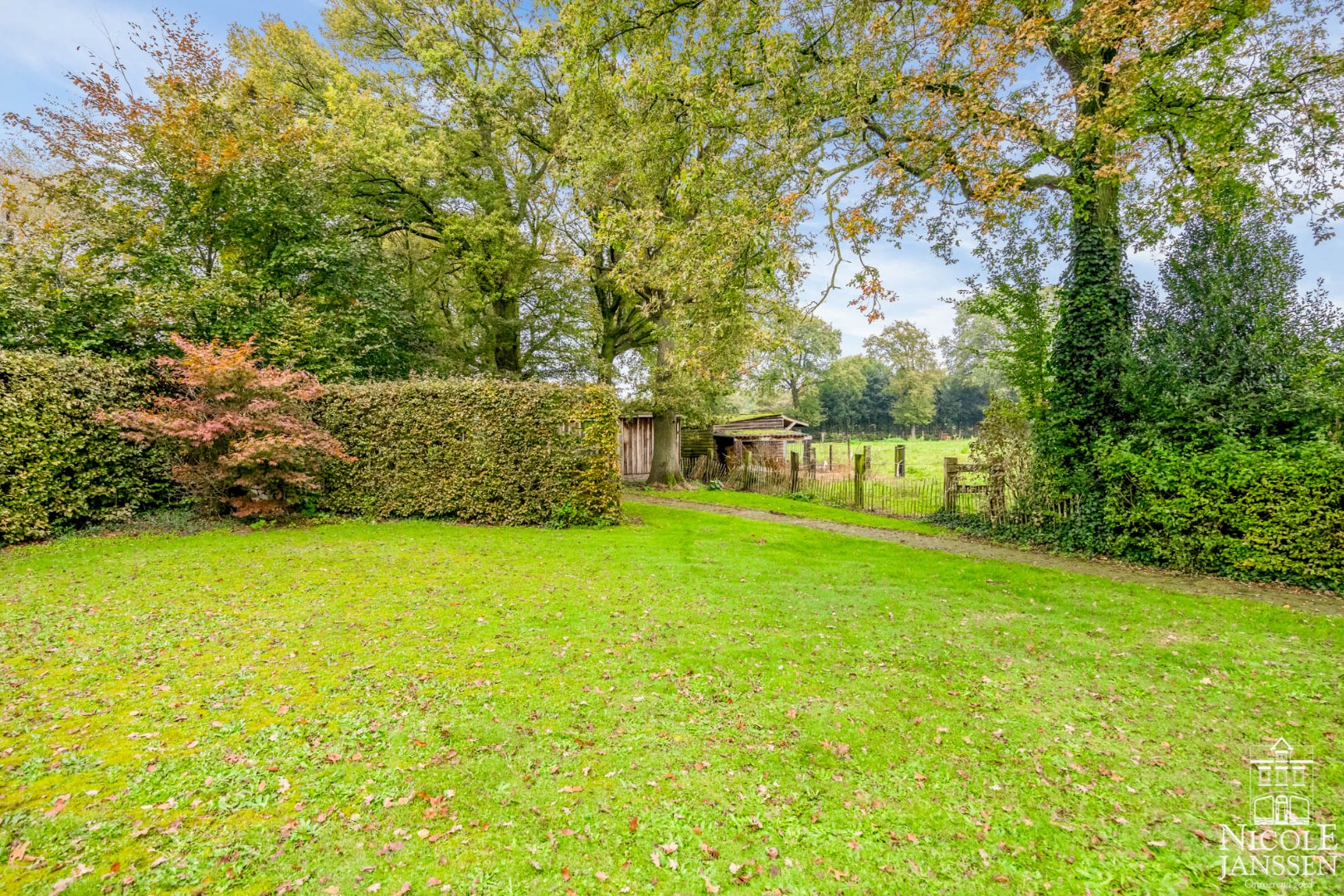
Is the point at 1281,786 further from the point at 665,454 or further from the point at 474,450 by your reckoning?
the point at 665,454

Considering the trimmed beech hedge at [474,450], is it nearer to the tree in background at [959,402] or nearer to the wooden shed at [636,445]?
the wooden shed at [636,445]

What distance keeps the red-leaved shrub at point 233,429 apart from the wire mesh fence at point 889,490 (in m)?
12.8

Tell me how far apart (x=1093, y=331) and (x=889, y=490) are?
627 cm

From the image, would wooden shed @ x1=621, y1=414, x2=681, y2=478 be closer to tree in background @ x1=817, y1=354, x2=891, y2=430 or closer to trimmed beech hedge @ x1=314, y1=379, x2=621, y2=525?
trimmed beech hedge @ x1=314, y1=379, x2=621, y2=525

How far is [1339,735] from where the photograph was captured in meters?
3.65

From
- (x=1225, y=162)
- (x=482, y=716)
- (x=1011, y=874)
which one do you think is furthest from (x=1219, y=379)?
(x=482, y=716)

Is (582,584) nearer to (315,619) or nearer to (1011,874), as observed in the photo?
(315,619)

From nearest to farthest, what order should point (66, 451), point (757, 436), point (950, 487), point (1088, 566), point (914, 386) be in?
point (1088, 566), point (66, 451), point (950, 487), point (757, 436), point (914, 386)

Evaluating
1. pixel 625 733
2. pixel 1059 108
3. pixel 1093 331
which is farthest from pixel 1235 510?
pixel 625 733

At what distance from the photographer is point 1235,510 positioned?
7.68 metres

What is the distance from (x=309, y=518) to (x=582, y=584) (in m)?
7.25

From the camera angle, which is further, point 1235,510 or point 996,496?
point 996,496

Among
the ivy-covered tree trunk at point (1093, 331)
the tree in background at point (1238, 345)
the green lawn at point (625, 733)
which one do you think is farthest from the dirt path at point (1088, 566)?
the tree in background at point (1238, 345)

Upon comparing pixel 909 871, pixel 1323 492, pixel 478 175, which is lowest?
pixel 909 871
